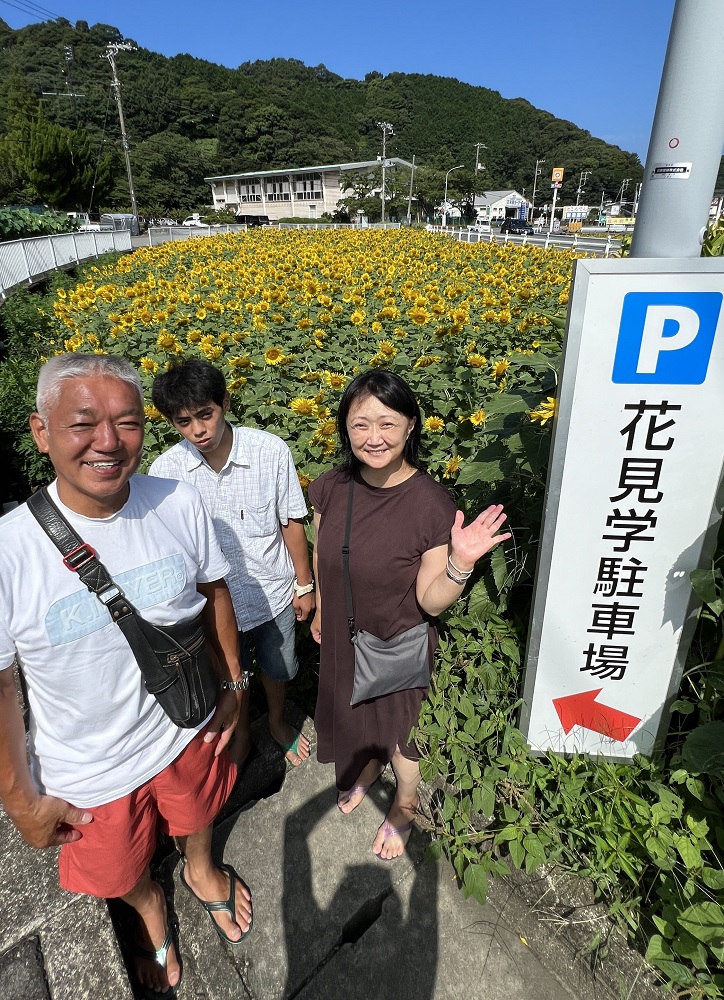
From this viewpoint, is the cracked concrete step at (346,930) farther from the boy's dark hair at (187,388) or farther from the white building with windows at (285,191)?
the white building with windows at (285,191)

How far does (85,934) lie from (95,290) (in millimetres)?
5611

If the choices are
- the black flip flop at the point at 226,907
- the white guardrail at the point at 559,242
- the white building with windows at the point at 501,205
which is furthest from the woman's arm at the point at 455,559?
the white building with windows at the point at 501,205

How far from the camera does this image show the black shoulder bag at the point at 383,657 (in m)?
1.72

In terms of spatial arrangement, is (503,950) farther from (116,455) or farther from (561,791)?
(116,455)

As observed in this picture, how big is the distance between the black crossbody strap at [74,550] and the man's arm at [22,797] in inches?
9.7

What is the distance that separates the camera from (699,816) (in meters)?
1.59

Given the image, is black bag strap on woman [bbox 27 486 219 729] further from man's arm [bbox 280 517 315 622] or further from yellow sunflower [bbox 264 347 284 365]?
yellow sunflower [bbox 264 347 284 365]

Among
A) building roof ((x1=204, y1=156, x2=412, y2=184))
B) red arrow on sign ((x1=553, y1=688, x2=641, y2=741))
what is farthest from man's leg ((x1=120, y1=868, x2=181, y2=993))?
building roof ((x1=204, y1=156, x2=412, y2=184))

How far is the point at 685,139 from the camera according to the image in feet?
3.91

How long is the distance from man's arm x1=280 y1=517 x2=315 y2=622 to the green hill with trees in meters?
47.2

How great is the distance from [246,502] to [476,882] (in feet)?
4.48

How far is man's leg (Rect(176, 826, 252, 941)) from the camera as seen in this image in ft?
5.62

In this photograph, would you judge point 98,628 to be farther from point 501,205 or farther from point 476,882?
point 501,205

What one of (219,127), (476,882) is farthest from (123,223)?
(219,127)
